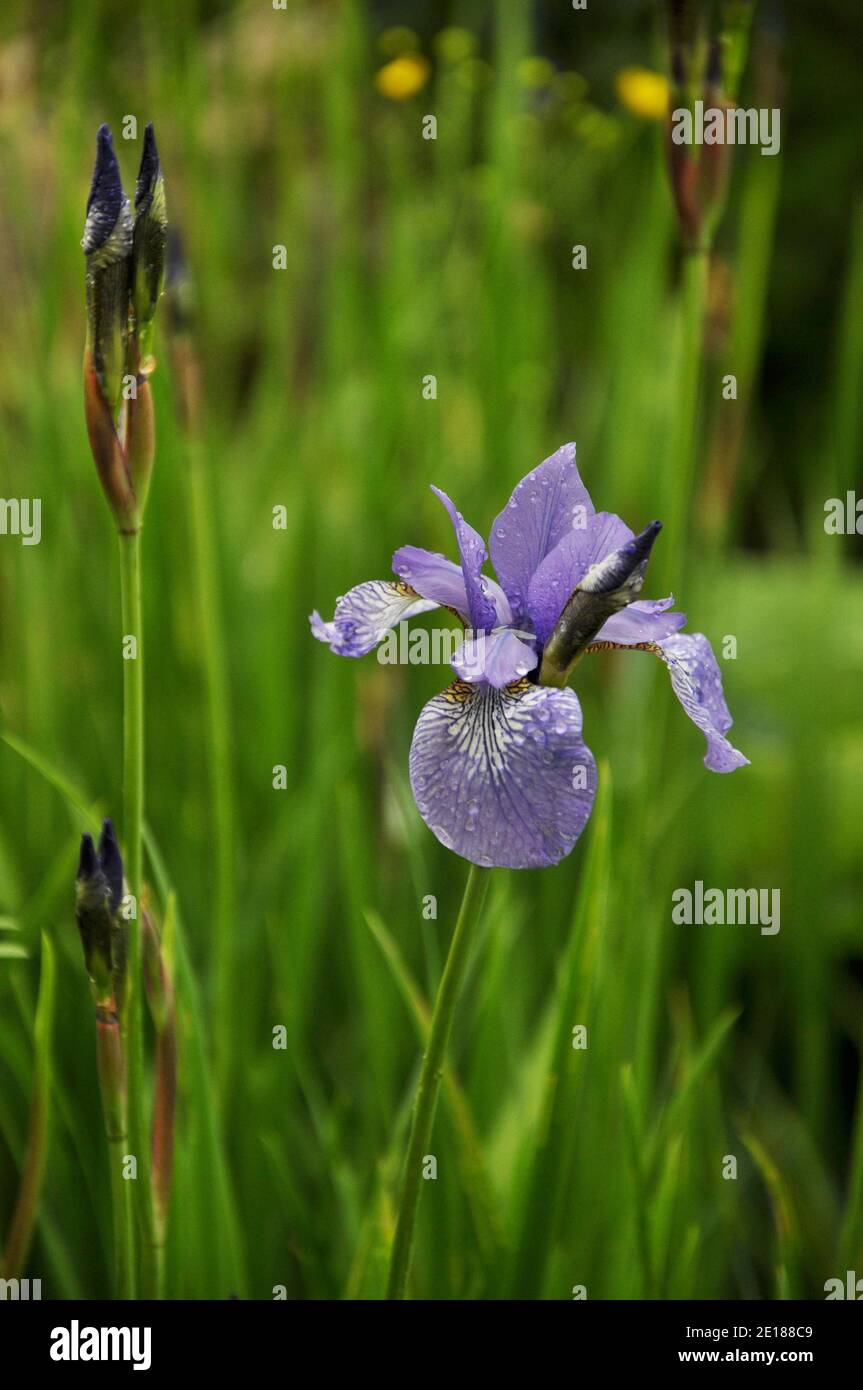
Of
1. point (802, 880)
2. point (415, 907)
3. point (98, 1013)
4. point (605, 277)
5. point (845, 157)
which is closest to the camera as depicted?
point (98, 1013)

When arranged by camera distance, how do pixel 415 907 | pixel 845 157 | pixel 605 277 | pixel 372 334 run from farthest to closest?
pixel 845 157 < pixel 605 277 < pixel 372 334 < pixel 415 907

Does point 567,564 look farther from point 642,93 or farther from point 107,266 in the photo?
point 642,93

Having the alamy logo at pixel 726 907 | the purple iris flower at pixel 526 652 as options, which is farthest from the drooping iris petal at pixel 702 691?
the alamy logo at pixel 726 907

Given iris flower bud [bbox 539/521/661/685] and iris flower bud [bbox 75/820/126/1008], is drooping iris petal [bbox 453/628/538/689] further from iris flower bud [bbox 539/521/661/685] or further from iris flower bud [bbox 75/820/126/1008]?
iris flower bud [bbox 75/820/126/1008]

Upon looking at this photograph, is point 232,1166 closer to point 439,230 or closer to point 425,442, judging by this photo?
point 425,442

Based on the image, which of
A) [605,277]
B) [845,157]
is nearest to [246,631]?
[605,277]

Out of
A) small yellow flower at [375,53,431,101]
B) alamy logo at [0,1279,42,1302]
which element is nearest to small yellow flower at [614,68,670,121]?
small yellow flower at [375,53,431,101]
